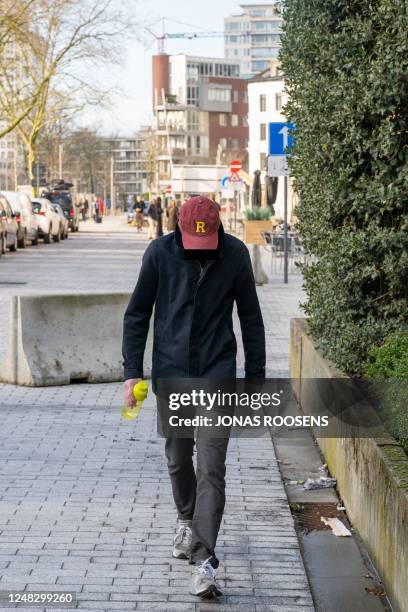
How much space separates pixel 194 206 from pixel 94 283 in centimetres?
2110

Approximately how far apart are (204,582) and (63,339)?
6.54m

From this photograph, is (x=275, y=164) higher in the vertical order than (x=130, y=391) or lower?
lower

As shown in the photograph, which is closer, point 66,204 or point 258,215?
point 258,215

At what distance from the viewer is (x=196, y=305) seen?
18.0 ft

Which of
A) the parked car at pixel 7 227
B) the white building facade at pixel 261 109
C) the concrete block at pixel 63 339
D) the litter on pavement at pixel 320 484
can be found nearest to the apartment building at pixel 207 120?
the white building facade at pixel 261 109

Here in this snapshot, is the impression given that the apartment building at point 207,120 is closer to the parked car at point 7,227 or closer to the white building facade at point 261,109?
the white building facade at point 261,109

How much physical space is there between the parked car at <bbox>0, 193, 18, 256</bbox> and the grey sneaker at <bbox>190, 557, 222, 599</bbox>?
3344 cm

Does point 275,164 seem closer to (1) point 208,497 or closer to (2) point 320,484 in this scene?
(2) point 320,484

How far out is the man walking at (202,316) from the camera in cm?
548

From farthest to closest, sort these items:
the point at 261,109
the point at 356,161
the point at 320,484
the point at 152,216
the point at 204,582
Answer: the point at 261,109 < the point at 152,216 < the point at 356,161 < the point at 320,484 < the point at 204,582

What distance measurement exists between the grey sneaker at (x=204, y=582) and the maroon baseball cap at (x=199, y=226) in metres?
1.31

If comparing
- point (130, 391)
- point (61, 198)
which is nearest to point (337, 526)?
point (130, 391)

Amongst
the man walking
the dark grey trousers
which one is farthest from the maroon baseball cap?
the dark grey trousers

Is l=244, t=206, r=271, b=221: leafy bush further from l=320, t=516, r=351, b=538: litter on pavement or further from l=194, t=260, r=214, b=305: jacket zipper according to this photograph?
l=194, t=260, r=214, b=305: jacket zipper
